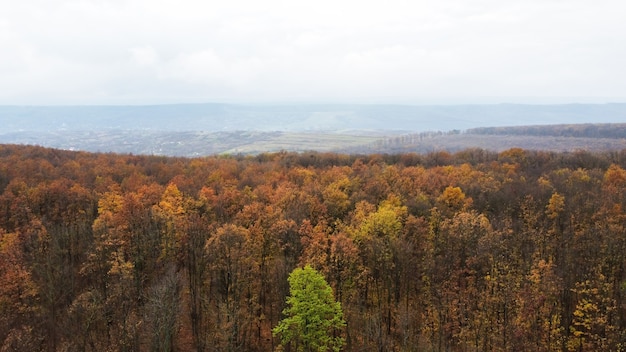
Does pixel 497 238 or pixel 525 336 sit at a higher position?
pixel 497 238

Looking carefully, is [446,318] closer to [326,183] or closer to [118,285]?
[118,285]

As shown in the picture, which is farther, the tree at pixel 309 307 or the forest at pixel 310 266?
the forest at pixel 310 266

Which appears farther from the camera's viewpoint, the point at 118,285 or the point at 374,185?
the point at 374,185

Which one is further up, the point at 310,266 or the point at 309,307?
the point at 310,266

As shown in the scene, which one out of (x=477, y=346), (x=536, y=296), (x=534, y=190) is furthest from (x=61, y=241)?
(x=534, y=190)

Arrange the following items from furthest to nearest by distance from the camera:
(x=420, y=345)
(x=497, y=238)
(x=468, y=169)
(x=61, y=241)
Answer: (x=468, y=169) → (x=61, y=241) → (x=497, y=238) → (x=420, y=345)

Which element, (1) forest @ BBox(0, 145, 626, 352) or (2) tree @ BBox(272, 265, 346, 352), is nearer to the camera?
(2) tree @ BBox(272, 265, 346, 352)

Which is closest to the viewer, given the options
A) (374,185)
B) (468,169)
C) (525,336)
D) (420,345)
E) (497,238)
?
(525,336)

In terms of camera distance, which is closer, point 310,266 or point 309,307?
point 309,307
